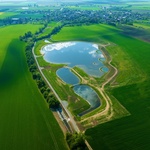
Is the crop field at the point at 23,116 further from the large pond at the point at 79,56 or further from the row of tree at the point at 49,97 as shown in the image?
the large pond at the point at 79,56

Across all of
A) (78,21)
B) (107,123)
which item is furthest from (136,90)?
(78,21)

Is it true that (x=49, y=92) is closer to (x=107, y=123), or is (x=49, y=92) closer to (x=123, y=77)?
(x=107, y=123)

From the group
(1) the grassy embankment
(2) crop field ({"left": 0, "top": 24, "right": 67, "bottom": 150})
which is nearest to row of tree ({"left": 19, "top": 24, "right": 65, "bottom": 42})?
(1) the grassy embankment

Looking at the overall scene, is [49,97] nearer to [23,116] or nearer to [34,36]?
[23,116]

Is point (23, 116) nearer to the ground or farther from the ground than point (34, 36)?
nearer to the ground

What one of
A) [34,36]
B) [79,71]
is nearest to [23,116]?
[79,71]

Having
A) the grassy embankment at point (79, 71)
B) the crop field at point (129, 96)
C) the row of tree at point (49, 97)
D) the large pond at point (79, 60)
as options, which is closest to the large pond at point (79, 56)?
the large pond at point (79, 60)
